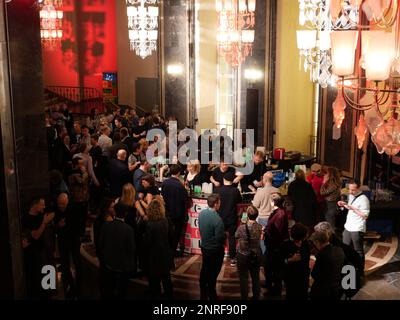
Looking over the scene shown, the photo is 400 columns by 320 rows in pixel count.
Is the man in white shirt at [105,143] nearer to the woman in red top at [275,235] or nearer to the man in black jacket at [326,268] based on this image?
the woman in red top at [275,235]

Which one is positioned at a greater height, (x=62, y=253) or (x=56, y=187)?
(x=56, y=187)

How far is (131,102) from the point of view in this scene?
18.2 m

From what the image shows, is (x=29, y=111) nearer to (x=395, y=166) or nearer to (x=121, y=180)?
(x=121, y=180)

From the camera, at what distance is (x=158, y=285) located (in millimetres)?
6008

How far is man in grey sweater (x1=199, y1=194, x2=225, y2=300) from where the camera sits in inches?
230

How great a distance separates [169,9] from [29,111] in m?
9.55

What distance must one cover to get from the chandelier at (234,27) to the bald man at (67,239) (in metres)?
6.24

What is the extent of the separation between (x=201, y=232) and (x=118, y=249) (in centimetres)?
96

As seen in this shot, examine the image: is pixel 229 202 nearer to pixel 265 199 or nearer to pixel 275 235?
pixel 265 199

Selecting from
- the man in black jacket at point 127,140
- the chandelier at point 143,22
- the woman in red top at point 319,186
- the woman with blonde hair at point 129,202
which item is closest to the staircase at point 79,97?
the chandelier at point 143,22

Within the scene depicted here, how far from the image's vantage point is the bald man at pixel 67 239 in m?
6.02


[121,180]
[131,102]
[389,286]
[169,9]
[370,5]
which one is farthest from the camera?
[131,102]

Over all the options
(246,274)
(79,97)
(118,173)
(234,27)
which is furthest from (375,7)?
(79,97)

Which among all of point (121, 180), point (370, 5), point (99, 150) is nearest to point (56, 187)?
point (121, 180)
